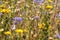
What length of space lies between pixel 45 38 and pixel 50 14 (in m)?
0.34

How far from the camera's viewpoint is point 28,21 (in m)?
2.06

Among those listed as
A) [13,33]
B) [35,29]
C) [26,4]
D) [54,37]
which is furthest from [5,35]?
[26,4]

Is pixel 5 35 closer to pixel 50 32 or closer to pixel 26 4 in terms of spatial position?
pixel 50 32

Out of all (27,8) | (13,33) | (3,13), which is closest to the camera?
(13,33)

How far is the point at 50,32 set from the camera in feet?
6.57

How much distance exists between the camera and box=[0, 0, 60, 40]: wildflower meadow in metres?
1.91

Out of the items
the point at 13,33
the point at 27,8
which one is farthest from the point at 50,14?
the point at 13,33

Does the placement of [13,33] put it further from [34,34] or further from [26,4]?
[26,4]

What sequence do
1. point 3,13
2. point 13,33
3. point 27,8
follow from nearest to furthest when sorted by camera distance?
point 13,33 → point 3,13 → point 27,8

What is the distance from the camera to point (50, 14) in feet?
7.48

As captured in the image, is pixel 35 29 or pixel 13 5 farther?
pixel 13 5

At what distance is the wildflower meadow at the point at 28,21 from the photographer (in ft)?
6.27

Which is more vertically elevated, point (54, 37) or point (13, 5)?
point (13, 5)

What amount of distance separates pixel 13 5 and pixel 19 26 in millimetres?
491
